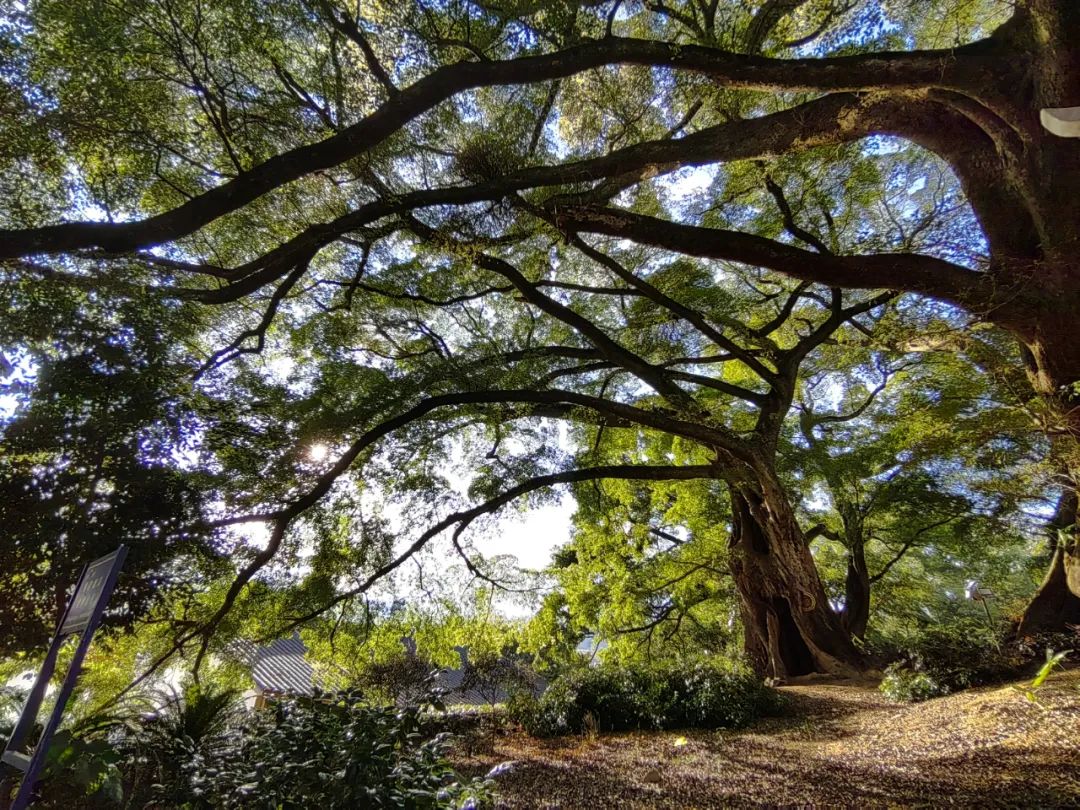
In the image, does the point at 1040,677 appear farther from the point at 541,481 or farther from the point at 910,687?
the point at 541,481

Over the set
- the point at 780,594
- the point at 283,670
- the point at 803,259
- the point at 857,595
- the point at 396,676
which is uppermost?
the point at 803,259

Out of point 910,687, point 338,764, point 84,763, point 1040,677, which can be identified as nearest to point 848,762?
point 1040,677

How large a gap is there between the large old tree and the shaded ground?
2.05 m

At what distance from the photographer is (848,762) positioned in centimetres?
341

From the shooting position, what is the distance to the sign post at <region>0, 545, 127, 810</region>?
1.81m

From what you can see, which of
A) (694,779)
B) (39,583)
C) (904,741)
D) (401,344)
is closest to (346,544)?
(401,344)

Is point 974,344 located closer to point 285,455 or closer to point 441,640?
point 285,455

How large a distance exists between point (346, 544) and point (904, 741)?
18.6 feet

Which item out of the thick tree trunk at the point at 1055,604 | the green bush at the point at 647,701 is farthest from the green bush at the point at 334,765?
the thick tree trunk at the point at 1055,604

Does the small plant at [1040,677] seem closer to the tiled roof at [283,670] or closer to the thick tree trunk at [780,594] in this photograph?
the thick tree trunk at [780,594]

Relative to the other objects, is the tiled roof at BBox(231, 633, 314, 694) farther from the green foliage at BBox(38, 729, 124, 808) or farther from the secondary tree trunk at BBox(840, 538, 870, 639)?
the secondary tree trunk at BBox(840, 538, 870, 639)

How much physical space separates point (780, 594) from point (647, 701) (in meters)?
2.84

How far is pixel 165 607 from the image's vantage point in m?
3.98

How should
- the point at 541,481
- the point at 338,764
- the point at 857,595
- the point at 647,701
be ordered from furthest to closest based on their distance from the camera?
the point at 857,595 < the point at 541,481 < the point at 647,701 < the point at 338,764
